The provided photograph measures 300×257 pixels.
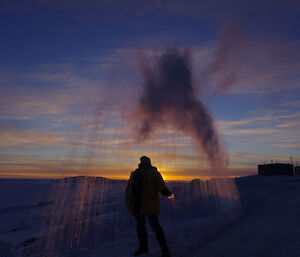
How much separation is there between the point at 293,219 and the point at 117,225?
5493 mm

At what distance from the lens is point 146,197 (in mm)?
5539

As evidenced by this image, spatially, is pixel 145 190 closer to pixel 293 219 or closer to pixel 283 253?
pixel 283 253

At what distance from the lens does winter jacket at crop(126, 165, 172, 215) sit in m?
5.53

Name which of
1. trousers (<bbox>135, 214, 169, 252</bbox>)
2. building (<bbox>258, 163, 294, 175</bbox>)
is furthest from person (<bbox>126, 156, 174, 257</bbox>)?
building (<bbox>258, 163, 294, 175</bbox>)

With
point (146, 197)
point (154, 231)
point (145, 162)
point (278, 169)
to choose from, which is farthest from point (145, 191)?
point (278, 169)

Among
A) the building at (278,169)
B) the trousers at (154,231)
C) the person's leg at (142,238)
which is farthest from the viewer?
the building at (278,169)

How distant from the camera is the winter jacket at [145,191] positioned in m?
5.53

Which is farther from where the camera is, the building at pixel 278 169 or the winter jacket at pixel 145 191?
the building at pixel 278 169

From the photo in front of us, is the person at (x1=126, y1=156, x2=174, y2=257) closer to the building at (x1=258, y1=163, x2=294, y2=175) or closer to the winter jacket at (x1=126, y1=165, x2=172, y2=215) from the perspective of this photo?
the winter jacket at (x1=126, y1=165, x2=172, y2=215)

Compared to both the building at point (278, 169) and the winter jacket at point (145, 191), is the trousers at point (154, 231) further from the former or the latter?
the building at point (278, 169)

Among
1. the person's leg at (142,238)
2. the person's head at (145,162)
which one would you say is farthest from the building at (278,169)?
the person's head at (145,162)

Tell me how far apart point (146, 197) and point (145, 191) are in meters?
0.11

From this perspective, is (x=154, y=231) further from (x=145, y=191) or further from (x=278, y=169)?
(x=278, y=169)

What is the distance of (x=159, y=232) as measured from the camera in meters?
5.50
